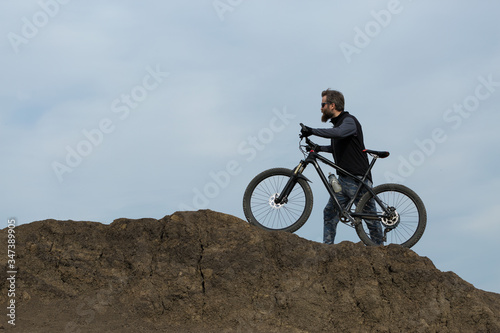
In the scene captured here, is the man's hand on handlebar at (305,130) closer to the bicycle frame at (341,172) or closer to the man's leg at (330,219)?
the bicycle frame at (341,172)

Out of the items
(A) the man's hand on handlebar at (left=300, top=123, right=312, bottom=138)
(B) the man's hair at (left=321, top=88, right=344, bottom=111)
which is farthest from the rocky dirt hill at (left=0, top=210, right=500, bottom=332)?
(B) the man's hair at (left=321, top=88, right=344, bottom=111)

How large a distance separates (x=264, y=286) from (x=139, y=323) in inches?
70.1

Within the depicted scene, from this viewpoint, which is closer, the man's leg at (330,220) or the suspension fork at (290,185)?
the suspension fork at (290,185)

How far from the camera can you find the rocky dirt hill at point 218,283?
7.80 meters

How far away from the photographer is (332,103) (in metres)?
9.84

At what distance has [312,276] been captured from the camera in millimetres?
8219

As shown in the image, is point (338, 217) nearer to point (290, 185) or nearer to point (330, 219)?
point (330, 219)

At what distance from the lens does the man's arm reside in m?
9.20

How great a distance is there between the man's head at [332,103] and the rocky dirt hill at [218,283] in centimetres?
244

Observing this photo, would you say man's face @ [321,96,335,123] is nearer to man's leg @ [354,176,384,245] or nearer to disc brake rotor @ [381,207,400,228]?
man's leg @ [354,176,384,245]

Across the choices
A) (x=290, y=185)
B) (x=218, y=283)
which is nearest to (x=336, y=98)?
(x=290, y=185)

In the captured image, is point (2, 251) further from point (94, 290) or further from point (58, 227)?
point (94, 290)

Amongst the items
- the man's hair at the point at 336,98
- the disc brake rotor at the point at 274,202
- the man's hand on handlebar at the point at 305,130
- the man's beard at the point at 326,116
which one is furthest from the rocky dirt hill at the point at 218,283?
the man's hair at the point at 336,98

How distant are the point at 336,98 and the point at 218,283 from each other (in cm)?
387
